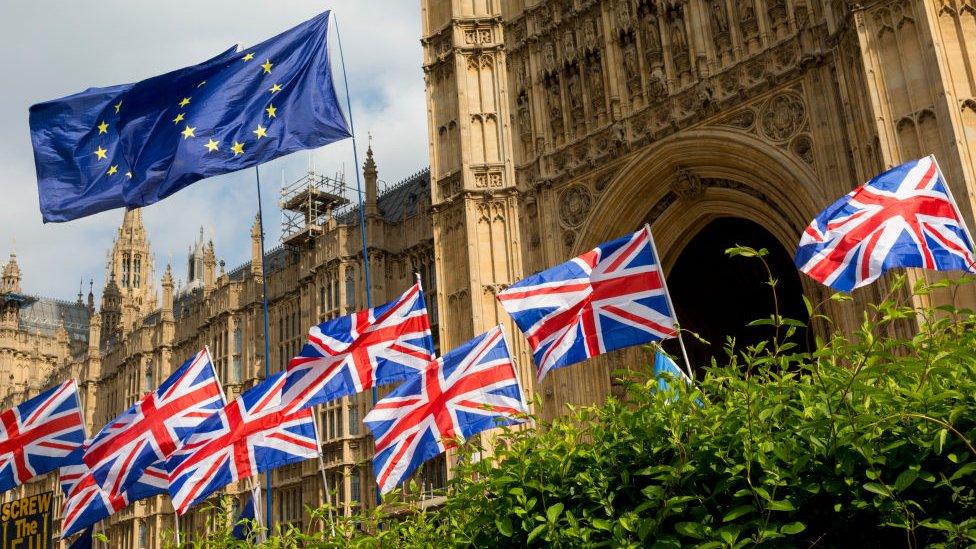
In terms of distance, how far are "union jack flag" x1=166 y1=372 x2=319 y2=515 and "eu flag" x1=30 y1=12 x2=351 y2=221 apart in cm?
538

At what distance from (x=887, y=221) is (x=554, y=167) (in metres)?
13.6

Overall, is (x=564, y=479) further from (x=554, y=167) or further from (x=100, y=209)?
(x=554, y=167)

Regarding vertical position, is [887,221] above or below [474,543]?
above

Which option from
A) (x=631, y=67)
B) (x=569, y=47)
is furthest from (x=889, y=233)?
(x=569, y=47)

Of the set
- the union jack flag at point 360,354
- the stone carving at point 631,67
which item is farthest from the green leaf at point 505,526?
the stone carving at point 631,67

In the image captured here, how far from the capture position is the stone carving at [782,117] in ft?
66.3

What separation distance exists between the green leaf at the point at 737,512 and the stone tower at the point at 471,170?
17922 millimetres

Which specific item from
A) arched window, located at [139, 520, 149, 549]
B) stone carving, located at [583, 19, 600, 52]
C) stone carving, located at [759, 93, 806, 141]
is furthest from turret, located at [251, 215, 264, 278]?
stone carving, located at [759, 93, 806, 141]

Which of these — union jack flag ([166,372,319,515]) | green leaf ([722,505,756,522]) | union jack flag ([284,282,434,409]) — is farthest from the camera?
union jack flag ([166,372,319,515])

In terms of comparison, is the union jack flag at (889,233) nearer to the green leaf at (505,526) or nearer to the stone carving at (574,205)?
the green leaf at (505,526)

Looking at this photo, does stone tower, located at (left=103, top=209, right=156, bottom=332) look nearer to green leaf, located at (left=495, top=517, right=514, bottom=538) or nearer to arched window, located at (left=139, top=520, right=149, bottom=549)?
arched window, located at (left=139, top=520, right=149, bottom=549)

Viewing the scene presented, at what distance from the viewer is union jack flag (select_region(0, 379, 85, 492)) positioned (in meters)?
23.3

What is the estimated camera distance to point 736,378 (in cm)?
698

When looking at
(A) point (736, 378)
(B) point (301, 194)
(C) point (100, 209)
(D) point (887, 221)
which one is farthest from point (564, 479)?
(B) point (301, 194)
